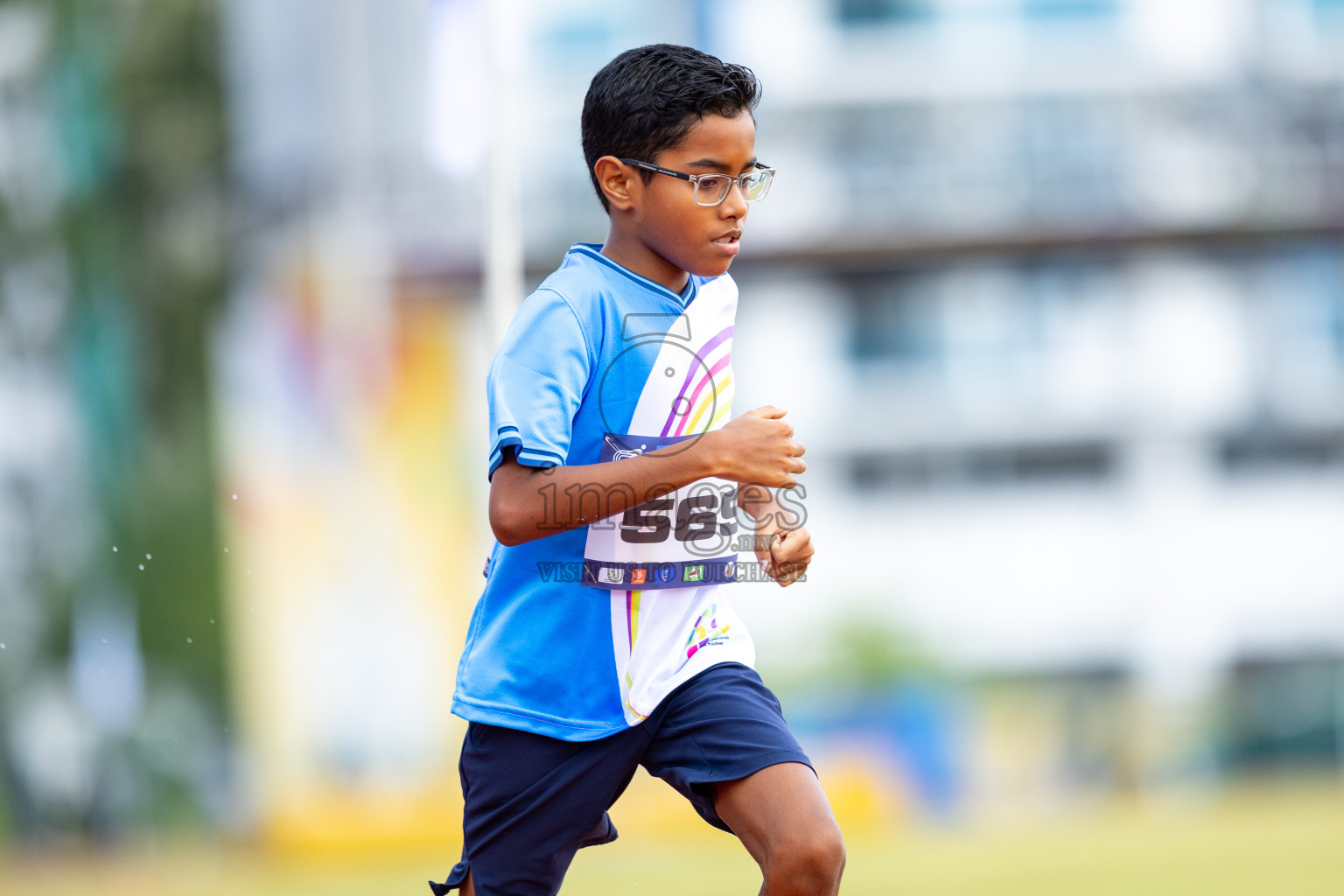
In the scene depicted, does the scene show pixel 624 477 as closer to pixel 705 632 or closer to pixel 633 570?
pixel 633 570

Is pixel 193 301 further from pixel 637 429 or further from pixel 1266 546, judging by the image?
pixel 637 429

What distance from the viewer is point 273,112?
13750mm

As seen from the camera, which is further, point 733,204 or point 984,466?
point 984,466

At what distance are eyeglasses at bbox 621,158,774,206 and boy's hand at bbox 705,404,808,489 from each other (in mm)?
342

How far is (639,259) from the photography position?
8.04 ft

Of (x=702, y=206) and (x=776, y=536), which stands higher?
(x=702, y=206)

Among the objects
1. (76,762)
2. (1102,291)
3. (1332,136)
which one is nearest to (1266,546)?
(1102,291)

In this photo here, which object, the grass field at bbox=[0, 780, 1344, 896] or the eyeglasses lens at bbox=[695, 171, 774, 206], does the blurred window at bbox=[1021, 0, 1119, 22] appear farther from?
the eyeglasses lens at bbox=[695, 171, 774, 206]

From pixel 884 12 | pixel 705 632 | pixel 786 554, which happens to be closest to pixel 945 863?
pixel 705 632

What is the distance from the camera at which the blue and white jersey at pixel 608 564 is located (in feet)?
7.73

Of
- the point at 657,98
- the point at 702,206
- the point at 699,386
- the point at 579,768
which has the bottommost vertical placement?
the point at 579,768

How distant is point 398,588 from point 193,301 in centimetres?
376

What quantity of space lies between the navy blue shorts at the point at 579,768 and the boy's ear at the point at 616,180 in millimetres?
732

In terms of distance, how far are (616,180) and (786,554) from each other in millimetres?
619
